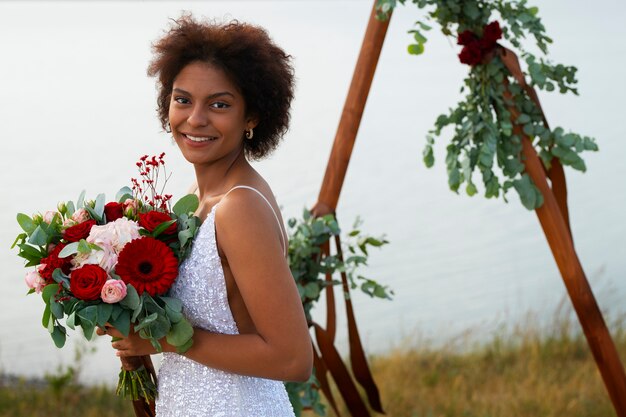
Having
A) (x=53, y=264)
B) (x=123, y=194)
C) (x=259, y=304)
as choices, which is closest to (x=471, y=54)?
(x=123, y=194)

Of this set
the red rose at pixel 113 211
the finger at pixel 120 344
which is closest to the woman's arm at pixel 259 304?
the finger at pixel 120 344

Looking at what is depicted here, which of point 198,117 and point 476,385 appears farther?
point 476,385

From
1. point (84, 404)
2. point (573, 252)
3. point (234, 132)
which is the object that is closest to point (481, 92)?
point (573, 252)

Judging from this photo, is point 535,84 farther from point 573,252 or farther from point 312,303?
point 312,303

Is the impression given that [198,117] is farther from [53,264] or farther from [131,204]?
[53,264]

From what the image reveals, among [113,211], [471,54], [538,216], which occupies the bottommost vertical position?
[113,211]

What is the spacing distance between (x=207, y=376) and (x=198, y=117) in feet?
2.11

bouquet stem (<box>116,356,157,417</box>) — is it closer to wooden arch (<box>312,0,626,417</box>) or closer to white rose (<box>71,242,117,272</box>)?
white rose (<box>71,242,117,272</box>)

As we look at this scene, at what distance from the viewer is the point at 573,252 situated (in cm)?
414

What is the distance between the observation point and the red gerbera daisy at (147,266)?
2211mm

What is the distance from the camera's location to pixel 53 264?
2.27 m

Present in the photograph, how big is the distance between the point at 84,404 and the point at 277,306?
3.48 m

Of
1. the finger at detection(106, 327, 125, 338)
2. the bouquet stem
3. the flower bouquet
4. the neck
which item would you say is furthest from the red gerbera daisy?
the bouquet stem

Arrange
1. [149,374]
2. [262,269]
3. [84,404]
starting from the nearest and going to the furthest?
[262,269] → [149,374] → [84,404]
